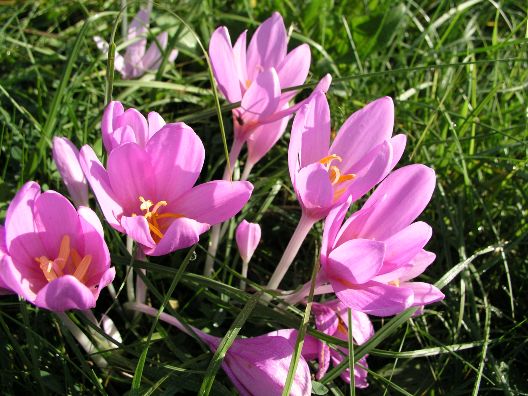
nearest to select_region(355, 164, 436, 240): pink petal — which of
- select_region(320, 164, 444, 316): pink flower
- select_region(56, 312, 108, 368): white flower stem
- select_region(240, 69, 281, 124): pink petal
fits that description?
select_region(320, 164, 444, 316): pink flower

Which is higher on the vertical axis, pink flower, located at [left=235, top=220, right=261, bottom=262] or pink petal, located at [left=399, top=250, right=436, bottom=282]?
pink flower, located at [left=235, top=220, right=261, bottom=262]

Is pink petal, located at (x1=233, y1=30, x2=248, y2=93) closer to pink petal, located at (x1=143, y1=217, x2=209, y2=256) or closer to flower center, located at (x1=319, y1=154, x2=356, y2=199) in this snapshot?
flower center, located at (x1=319, y1=154, x2=356, y2=199)

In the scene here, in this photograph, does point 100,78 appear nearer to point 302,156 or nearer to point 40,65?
point 40,65

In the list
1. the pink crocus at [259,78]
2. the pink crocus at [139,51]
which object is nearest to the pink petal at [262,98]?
the pink crocus at [259,78]

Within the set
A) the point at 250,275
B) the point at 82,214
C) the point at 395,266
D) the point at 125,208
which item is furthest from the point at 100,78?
the point at 395,266

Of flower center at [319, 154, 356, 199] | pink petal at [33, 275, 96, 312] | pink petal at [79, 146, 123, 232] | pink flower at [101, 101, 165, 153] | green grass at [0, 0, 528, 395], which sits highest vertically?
pink flower at [101, 101, 165, 153]

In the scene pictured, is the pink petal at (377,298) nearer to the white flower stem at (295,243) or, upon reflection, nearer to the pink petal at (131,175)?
the white flower stem at (295,243)
